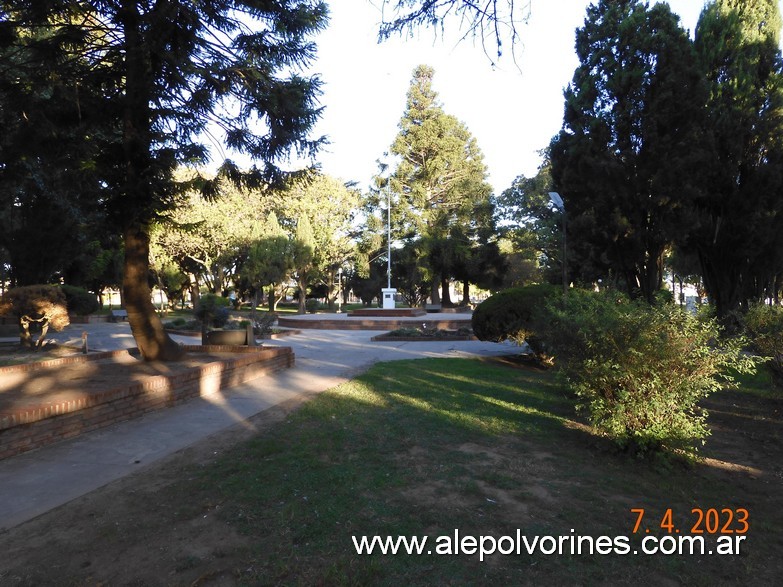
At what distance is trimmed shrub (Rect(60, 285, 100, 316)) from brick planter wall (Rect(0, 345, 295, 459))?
1880cm

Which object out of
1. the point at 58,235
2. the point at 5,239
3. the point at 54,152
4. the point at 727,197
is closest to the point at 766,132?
the point at 727,197

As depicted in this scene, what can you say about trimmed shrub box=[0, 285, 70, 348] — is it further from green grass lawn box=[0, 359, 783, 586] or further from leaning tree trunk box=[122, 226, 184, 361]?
green grass lawn box=[0, 359, 783, 586]

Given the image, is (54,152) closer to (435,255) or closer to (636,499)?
(636,499)

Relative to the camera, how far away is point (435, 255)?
3938cm

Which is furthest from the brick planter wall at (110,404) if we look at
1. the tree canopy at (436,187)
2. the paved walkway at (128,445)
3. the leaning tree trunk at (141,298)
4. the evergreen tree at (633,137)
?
the tree canopy at (436,187)

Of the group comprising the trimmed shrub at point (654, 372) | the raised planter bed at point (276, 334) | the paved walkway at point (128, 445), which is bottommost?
the paved walkway at point (128, 445)

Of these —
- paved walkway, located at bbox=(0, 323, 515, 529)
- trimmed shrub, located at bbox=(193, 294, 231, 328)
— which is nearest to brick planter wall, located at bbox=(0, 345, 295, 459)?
paved walkway, located at bbox=(0, 323, 515, 529)

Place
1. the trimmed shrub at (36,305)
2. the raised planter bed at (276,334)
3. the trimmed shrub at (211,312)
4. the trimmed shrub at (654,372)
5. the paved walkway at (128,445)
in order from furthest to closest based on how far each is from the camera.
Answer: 1. the raised planter bed at (276,334)
2. the trimmed shrub at (211,312)
3. the trimmed shrub at (36,305)
4. the trimmed shrub at (654,372)
5. the paved walkway at (128,445)

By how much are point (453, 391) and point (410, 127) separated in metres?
36.1

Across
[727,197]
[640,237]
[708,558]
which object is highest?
[727,197]

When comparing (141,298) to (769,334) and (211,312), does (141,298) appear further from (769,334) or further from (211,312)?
(769,334)

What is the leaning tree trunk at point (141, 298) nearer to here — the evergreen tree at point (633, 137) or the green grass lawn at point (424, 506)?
the green grass lawn at point (424, 506)

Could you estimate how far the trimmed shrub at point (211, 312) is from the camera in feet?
39.8

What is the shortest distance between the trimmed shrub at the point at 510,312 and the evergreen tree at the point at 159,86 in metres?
5.33
